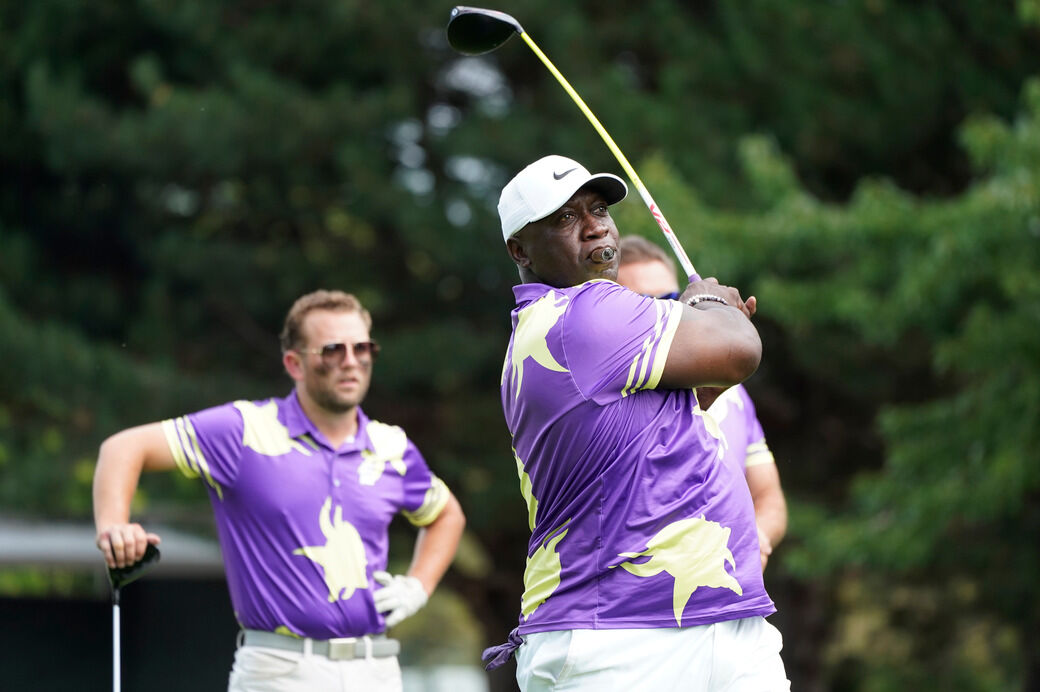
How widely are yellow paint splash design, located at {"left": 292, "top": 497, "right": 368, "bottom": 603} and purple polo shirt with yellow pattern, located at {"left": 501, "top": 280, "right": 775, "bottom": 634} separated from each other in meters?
1.59

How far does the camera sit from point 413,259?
13.7 m

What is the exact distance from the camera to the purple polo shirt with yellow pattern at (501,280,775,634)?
3111 millimetres

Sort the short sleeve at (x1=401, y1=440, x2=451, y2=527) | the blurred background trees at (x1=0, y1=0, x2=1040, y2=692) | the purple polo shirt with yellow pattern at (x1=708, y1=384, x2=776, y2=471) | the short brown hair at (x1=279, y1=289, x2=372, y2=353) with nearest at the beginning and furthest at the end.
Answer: the purple polo shirt with yellow pattern at (x1=708, y1=384, x2=776, y2=471), the short brown hair at (x1=279, y1=289, x2=372, y2=353), the short sleeve at (x1=401, y1=440, x2=451, y2=527), the blurred background trees at (x1=0, y1=0, x2=1040, y2=692)

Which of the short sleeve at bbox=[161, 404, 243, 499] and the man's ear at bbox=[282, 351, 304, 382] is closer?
the short sleeve at bbox=[161, 404, 243, 499]

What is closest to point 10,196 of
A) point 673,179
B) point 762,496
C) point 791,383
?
point 673,179

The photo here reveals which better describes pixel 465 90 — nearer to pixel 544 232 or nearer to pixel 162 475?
pixel 162 475

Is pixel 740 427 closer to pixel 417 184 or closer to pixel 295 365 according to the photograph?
pixel 295 365

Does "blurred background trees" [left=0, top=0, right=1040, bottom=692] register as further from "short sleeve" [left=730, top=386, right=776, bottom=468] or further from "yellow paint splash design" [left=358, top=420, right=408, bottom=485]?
"short sleeve" [left=730, top=386, right=776, bottom=468]

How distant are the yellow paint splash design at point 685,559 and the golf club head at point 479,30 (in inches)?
63.5

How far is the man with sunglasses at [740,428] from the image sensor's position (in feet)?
14.3

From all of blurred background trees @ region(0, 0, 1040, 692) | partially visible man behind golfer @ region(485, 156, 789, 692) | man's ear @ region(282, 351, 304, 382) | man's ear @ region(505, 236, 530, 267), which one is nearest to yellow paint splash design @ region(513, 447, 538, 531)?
partially visible man behind golfer @ region(485, 156, 789, 692)

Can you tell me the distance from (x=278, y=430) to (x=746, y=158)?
5951 mm

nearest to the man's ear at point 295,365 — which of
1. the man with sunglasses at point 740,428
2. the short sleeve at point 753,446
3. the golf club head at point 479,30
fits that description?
the man with sunglasses at point 740,428

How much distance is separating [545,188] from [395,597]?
79.4 inches
